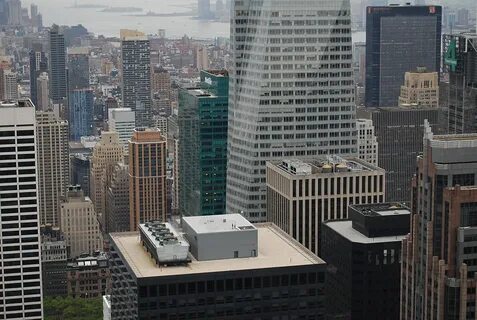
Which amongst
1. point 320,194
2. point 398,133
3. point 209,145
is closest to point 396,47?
point 398,133

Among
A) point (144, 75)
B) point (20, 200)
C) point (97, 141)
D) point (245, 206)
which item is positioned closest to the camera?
point (20, 200)

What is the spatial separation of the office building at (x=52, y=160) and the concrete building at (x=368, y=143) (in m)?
12.0

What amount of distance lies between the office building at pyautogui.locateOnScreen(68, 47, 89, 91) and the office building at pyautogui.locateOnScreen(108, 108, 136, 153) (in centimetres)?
386

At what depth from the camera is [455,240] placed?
15.7m

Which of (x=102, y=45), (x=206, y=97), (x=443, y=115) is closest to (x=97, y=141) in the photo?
(x=102, y=45)

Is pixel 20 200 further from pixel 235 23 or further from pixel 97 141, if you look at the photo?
pixel 97 141

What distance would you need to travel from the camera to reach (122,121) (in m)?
53.9

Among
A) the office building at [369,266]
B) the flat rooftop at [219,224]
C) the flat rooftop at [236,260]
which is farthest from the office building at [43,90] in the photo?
the flat rooftop at [236,260]

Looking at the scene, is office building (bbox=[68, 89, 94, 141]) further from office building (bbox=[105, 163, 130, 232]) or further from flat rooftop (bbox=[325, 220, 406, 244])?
flat rooftop (bbox=[325, 220, 406, 244])

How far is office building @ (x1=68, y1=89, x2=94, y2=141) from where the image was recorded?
53.8m

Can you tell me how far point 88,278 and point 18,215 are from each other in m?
13.3

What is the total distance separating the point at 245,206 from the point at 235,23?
5.38m

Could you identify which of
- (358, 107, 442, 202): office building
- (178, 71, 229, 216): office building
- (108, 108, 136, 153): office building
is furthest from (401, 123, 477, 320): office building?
(108, 108, 136, 153): office building

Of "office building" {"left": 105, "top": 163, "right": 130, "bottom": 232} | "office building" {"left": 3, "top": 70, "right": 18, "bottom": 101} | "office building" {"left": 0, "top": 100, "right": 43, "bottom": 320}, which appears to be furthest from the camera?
"office building" {"left": 3, "top": 70, "right": 18, "bottom": 101}
